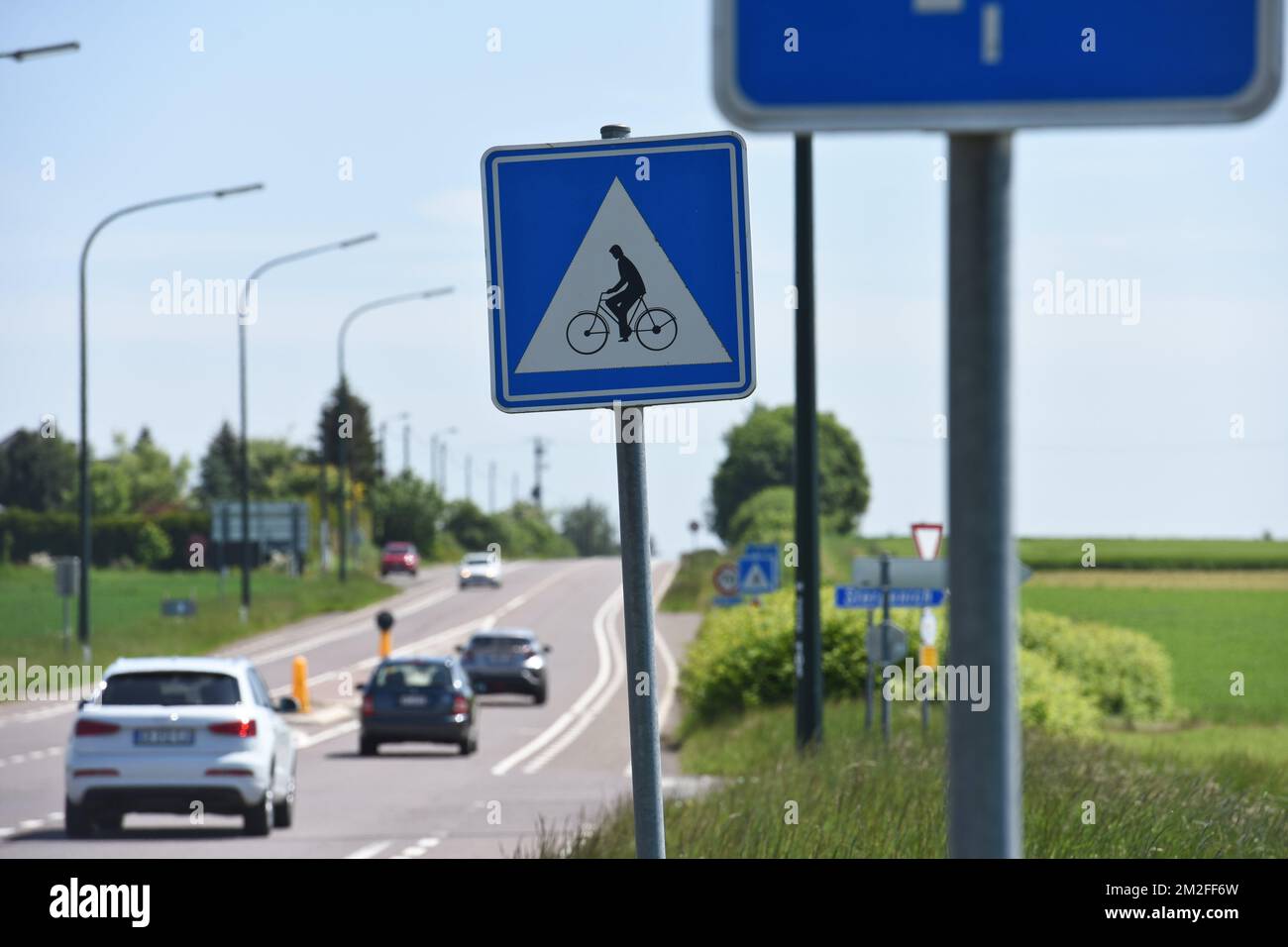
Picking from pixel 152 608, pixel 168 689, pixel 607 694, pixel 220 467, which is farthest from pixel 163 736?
pixel 220 467

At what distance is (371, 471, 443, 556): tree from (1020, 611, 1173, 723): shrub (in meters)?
90.3

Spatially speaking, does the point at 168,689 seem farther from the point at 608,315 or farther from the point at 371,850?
the point at 608,315

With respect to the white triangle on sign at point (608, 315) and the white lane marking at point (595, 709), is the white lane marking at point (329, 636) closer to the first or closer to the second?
the white lane marking at point (595, 709)

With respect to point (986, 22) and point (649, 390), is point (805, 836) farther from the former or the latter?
point (986, 22)

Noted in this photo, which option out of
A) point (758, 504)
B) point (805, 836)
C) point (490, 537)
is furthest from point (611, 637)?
point (490, 537)

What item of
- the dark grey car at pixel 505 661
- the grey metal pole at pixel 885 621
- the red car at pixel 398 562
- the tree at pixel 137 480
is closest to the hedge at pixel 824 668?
the grey metal pole at pixel 885 621

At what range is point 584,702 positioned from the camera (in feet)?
153

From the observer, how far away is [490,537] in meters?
153

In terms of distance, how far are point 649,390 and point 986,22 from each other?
2800mm

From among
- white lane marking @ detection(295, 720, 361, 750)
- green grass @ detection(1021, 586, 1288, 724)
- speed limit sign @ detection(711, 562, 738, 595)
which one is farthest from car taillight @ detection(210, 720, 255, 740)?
green grass @ detection(1021, 586, 1288, 724)

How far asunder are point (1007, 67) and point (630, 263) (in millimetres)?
2890

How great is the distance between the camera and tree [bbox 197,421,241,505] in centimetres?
17688

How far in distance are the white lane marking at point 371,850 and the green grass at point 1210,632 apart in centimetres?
2494
